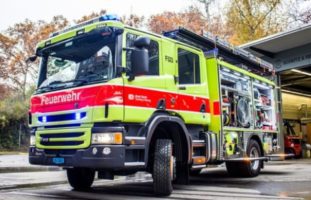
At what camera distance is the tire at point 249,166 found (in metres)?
10.4

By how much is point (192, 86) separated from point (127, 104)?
2.02m

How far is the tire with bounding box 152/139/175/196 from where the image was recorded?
694 centimetres

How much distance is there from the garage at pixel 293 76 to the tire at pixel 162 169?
416 inches

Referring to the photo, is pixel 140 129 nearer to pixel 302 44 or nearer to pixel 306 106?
pixel 302 44

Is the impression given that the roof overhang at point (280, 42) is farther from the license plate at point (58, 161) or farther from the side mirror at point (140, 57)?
the license plate at point (58, 161)

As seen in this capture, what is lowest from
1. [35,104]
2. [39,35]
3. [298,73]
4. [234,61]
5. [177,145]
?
[177,145]

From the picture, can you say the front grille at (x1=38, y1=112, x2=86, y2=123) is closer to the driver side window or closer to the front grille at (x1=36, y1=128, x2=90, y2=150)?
the front grille at (x1=36, y1=128, x2=90, y2=150)

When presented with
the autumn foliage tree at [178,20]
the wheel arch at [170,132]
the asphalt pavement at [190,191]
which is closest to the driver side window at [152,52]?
the wheel arch at [170,132]

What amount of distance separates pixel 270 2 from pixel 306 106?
7960mm

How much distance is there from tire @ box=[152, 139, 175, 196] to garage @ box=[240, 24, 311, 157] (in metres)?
10.6

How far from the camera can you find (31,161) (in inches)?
287

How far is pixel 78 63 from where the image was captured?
703 centimetres

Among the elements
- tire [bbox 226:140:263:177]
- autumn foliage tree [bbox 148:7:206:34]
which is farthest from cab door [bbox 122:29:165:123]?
autumn foliage tree [bbox 148:7:206:34]

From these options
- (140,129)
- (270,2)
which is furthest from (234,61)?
(270,2)
